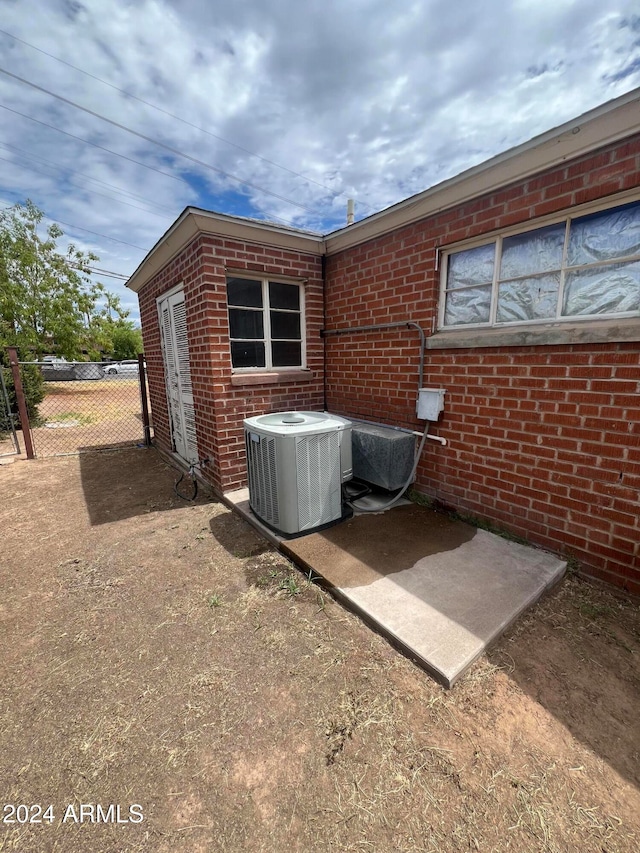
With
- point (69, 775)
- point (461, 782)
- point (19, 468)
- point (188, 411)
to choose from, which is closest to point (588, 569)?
point (461, 782)

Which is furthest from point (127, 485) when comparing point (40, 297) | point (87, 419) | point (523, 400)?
point (40, 297)

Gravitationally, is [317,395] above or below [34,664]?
above

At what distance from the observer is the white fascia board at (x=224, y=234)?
3.44 meters

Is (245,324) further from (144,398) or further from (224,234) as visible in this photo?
(144,398)

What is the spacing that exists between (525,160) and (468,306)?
3.42 feet

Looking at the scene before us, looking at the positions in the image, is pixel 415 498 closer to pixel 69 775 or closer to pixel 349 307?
pixel 349 307

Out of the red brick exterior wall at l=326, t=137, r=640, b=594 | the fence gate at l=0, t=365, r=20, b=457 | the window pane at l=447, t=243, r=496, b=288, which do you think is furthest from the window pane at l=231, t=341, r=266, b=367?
the fence gate at l=0, t=365, r=20, b=457

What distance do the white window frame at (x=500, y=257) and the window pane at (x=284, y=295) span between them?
1.85 m

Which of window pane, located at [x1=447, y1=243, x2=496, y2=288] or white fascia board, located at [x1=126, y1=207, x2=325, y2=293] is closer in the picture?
window pane, located at [x1=447, y1=243, x2=496, y2=288]

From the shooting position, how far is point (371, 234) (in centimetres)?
370

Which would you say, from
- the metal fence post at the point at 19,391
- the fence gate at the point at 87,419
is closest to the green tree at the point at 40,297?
the fence gate at the point at 87,419

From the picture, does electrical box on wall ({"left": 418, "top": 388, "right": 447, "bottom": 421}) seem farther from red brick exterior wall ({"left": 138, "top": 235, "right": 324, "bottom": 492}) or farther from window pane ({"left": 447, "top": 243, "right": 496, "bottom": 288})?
red brick exterior wall ({"left": 138, "top": 235, "right": 324, "bottom": 492})

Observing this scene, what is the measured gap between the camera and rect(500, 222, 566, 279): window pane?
2.56m

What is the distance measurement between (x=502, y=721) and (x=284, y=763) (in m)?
0.97
